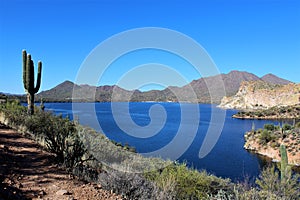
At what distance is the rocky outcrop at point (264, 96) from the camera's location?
105 metres

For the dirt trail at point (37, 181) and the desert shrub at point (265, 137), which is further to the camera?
the desert shrub at point (265, 137)

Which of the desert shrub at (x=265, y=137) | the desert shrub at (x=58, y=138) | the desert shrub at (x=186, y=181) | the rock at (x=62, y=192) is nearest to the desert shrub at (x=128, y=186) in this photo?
the rock at (x=62, y=192)

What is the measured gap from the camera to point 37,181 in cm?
545

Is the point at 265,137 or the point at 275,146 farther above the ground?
the point at 265,137

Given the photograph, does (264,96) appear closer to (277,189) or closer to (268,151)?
(268,151)

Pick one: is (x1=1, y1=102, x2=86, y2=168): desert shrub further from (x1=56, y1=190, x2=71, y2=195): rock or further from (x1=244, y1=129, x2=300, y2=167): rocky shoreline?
(x1=244, y1=129, x2=300, y2=167): rocky shoreline

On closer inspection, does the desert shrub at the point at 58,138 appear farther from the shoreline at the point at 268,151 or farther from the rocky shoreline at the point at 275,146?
the rocky shoreline at the point at 275,146

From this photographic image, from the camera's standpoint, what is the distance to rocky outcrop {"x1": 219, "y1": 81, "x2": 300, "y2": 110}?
104812mm

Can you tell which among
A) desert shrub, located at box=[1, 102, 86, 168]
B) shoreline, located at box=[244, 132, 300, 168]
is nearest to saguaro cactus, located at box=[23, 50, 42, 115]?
desert shrub, located at box=[1, 102, 86, 168]

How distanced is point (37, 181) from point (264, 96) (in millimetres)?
127921

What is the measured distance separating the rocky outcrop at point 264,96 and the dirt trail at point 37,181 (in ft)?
357

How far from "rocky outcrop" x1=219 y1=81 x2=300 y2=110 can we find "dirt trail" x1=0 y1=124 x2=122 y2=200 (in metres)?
109

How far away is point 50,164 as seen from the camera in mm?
6820

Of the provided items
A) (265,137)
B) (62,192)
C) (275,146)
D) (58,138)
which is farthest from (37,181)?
(265,137)
